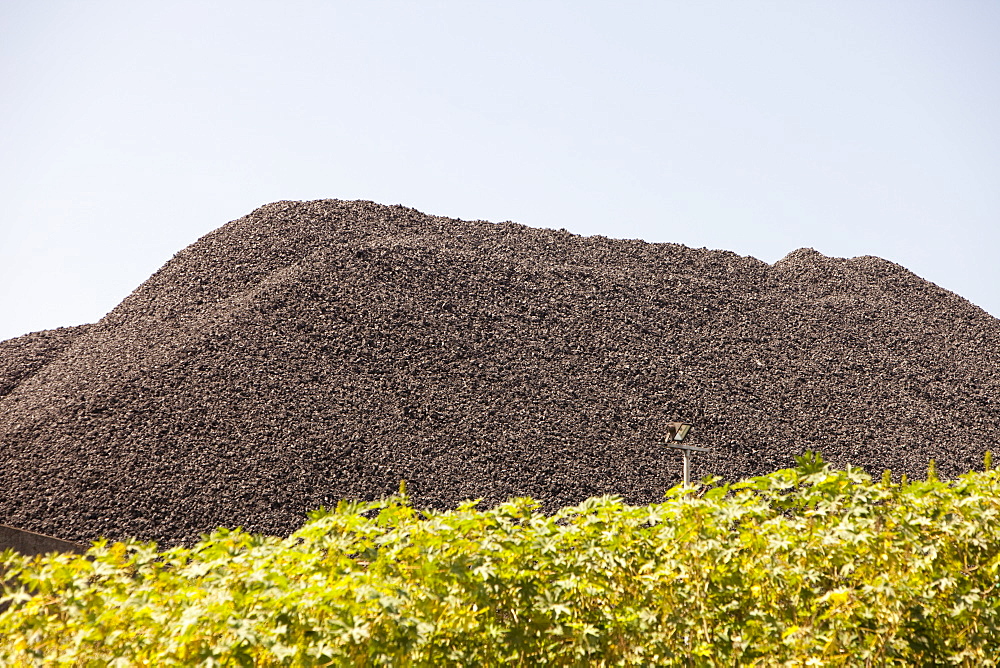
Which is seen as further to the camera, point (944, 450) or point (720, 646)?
point (944, 450)

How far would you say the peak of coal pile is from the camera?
5602 millimetres

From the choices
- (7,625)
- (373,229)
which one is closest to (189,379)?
(373,229)

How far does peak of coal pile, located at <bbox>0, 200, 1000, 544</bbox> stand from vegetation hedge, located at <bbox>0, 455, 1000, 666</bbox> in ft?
11.6

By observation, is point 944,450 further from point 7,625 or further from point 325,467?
point 7,625

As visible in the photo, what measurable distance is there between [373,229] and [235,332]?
282 cm

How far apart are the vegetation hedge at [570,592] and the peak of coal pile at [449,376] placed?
3.52 m

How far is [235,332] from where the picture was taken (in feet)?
23.8

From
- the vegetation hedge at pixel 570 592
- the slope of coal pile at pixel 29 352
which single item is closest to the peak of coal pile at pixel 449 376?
the slope of coal pile at pixel 29 352

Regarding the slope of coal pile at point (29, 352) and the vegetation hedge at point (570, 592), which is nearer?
the vegetation hedge at point (570, 592)

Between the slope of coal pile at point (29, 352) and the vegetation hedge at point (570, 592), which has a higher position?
the slope of coal pile at point (29, 352)

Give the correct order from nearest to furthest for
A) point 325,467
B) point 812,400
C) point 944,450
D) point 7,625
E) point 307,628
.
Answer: point 307,628
point 7,625
point 325,467
point 944,450
point 812,400

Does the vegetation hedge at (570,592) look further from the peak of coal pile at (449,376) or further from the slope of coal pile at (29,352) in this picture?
the slope of coal pile at (29,352)

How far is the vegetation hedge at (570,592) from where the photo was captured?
1.54 m

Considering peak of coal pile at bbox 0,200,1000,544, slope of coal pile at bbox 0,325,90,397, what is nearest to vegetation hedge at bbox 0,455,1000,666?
peak of coal pile at bbox 0,200,1000,544
